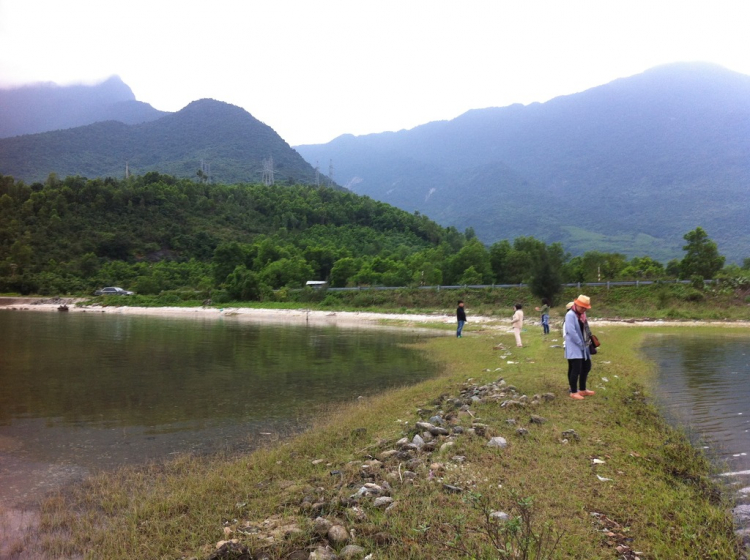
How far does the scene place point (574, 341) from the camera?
33.4ft

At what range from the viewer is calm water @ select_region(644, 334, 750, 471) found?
310 inches

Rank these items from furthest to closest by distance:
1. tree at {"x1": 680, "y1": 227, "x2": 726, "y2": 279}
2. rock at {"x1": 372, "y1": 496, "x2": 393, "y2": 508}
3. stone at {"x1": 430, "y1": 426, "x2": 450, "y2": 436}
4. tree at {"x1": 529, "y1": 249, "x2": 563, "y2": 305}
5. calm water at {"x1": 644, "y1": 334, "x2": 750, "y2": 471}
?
tree at {"x1": 680, "y1": 227, "x2": 726, "y2": 279}
tree at {"x1": 529, "y1": 249, "x2": 563, "y2": 305}
stone at {"x1": 430, "y1": 426, "x2": 450, "y2": 436}
calm water at {"x1": 644, "y1": 334, "x2": 750, "y2": 471}
rock at {"x1": 372, "y1": 496, "x2": 393, "y2": 508}

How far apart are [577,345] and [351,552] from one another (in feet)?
24.0

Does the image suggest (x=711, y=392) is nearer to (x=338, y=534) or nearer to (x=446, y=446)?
(x=446, y=446)

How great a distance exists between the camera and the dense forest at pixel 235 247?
7094 cm

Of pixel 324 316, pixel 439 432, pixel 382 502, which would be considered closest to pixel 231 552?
pixel 382 502

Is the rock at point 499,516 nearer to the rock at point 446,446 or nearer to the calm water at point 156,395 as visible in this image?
the rock at point 446,446

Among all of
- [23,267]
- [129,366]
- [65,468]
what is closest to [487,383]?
[65,468]

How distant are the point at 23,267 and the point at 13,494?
340ft

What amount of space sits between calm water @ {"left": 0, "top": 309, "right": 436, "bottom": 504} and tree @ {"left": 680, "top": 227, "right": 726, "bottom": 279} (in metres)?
39.7

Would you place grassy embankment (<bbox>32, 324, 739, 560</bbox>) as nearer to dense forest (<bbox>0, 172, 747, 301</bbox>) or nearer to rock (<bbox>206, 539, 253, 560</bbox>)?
rock (<bbox>206, 539, 253, 560</bbox>)

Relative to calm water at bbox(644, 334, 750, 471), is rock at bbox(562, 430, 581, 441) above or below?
above

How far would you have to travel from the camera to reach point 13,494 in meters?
7.04

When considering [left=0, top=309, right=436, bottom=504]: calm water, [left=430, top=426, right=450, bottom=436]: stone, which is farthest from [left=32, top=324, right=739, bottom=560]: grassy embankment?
[left=0, top=309, right=436, bottom=504]: calm water
